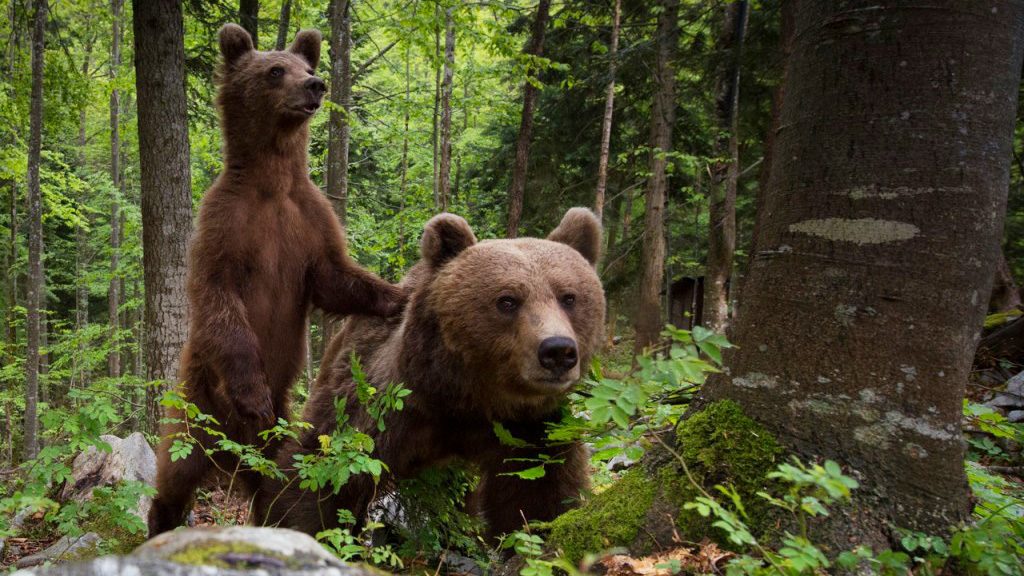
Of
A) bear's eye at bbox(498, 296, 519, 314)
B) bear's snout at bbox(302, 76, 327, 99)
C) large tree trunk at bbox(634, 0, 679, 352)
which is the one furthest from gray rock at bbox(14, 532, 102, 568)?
large tree trunk at bbox(634, 0, 679, 352)

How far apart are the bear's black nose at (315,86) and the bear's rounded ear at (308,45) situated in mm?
864

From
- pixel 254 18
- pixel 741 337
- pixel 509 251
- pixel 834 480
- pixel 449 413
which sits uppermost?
pixel 254 18

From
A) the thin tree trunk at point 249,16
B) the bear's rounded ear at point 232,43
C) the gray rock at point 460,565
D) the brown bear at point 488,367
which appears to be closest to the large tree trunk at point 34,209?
the thin tree trunk at point 249,16

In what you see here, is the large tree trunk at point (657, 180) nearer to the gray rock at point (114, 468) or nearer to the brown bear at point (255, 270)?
the brown bear at point (255, 270)

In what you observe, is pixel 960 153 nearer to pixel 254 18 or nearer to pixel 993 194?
pixel 993 194

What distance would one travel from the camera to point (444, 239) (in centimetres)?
341

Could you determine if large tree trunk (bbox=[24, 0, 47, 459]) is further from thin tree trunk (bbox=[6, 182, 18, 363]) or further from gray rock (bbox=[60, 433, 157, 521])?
thin tree trunk (bbox=[6, 182, 18, 363])

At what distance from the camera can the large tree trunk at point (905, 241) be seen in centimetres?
193

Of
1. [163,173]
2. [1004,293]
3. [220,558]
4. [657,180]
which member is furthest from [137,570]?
[657,180]

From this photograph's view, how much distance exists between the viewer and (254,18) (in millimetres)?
9219

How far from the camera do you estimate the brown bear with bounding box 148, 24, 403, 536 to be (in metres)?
3.72

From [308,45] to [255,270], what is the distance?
1.96 m

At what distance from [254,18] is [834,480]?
400 inches

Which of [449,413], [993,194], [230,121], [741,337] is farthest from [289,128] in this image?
[993,194]
